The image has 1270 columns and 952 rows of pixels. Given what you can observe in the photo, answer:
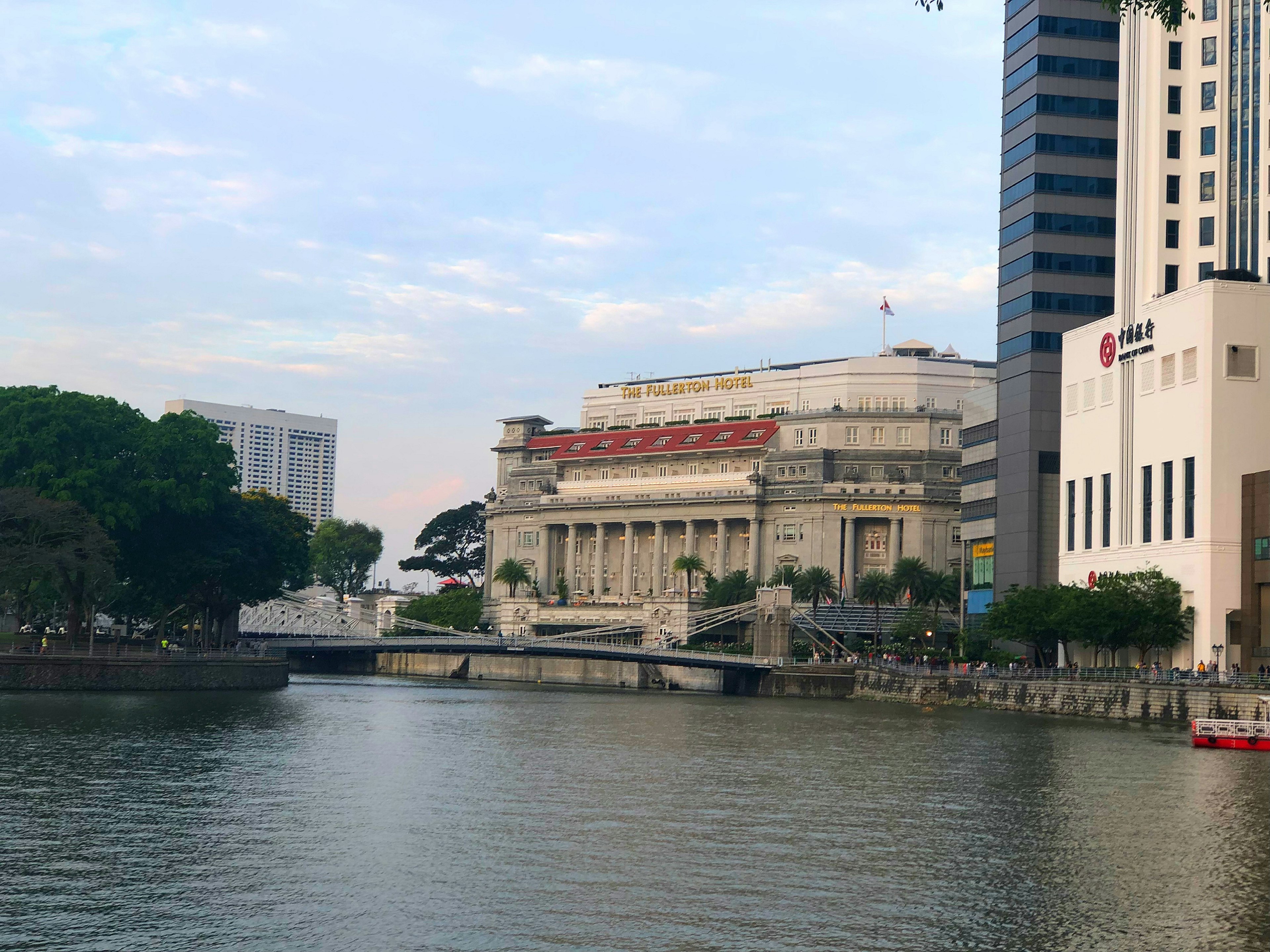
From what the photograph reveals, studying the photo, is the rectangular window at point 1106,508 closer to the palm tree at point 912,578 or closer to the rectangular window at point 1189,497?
the rectangular window at point 1189,497

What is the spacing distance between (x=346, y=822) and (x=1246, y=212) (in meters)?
99.7

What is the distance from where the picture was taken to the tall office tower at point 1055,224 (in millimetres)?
149125

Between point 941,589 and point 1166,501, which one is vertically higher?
point 1166,501

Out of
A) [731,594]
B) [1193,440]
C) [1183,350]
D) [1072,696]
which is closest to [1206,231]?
[1183,350]

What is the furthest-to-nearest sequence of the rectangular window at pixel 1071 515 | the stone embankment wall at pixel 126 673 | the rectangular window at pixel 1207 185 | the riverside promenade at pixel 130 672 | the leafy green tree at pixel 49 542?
the rectangular window at pixel 1071 515
the rectangular window at pixel 1207 185
the riverside promenade at pixel 130 672
the stone embankment wall at pixel 126 673
the leafy green tree at pixel 49 542

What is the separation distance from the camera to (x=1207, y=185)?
129m

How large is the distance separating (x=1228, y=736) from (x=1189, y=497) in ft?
123

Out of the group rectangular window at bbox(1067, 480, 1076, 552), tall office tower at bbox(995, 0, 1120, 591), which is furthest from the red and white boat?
tall office tower at bbox(995, 0, 1120, 591)

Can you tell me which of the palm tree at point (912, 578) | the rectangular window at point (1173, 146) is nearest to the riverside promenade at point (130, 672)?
the palm tree at point (912, 578)

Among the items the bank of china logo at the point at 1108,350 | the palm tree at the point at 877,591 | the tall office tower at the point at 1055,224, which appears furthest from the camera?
the palm tree at the point at 877,591

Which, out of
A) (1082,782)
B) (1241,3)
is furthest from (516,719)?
(1241,3)

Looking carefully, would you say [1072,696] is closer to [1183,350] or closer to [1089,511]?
[1089,511]

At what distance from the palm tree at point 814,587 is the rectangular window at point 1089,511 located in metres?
48.9

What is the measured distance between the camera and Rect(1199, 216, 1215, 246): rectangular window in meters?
129
